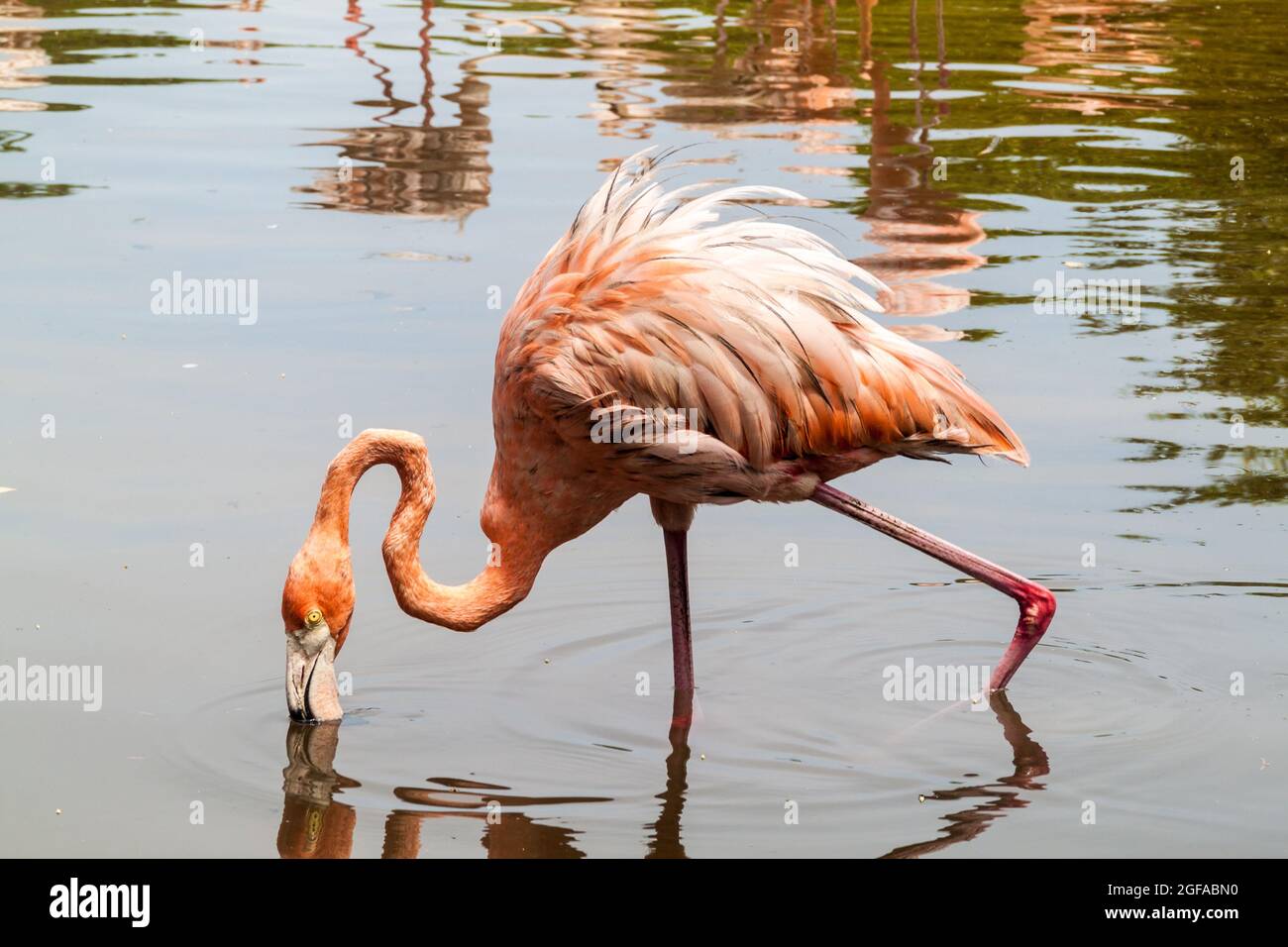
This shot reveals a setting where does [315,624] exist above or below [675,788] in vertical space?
above

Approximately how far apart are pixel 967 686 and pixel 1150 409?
2654 millimetres

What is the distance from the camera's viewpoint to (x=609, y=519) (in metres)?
7.22

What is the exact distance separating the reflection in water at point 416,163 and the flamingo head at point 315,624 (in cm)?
582

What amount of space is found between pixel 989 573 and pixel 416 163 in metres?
7.57

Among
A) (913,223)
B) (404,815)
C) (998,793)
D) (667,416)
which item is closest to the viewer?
(404,815)

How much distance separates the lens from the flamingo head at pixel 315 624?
5.24m

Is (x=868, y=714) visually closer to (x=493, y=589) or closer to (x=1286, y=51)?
(x=493, y=589)

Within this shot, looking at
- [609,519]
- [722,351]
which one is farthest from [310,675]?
[609,519]

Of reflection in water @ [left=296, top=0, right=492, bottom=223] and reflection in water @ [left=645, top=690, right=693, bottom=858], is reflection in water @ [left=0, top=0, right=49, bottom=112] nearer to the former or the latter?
reflection in water @ [left=296, top=0, right=492, bottom=223]

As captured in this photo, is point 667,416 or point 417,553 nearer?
point 667,416

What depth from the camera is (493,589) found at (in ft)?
18.6

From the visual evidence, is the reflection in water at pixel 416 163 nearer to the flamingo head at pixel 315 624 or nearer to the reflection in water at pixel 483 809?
the flamingo head at pixel 315 624

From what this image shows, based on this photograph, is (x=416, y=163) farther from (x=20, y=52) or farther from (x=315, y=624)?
(x=315, y=624)

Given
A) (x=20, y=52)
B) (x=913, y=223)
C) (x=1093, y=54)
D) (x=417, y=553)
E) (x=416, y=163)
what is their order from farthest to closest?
(x=1093, y=54), (x=20, y=52), (x=416, y=163), (x=913, y=223), (x=417, y=553)
